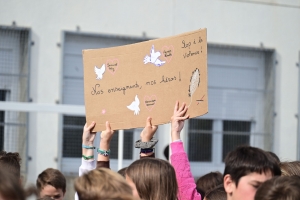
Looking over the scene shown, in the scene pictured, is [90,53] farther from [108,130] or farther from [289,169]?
[289,169]

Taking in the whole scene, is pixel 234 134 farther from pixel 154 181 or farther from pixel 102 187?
pixel 102 187

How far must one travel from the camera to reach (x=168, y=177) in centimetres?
329

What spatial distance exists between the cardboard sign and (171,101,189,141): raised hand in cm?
4

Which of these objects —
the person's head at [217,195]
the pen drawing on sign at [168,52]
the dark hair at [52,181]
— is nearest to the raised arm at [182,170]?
the person's head at [217,195]

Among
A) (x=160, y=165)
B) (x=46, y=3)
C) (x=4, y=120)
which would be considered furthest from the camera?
(x=46, y=3)

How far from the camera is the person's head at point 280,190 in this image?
2.79 metres

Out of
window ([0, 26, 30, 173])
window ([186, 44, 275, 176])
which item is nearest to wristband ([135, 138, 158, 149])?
window ([0, 26, 30, 173])

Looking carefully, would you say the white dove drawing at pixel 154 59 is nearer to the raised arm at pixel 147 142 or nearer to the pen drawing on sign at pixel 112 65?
the pen drawing on sign at pixel 112 65

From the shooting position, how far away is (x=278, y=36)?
859cm

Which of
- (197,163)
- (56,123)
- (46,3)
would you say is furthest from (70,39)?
(197,163)

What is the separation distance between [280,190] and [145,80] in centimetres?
138

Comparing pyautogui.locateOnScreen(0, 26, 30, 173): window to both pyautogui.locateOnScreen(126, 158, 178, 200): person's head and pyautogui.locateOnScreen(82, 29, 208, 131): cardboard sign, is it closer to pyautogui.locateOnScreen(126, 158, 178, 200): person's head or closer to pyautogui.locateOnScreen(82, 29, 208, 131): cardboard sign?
pyautogui.locateOnScreen(82, 29, 208, 131): cardboard sign

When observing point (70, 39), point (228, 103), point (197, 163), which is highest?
point (70, 39)

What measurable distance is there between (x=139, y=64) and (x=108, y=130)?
41 centimetres
